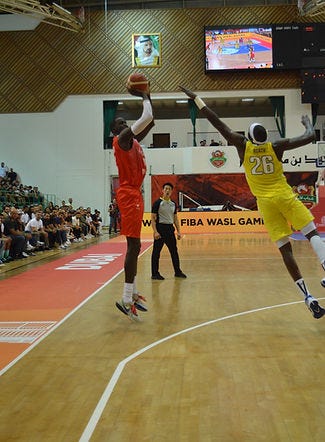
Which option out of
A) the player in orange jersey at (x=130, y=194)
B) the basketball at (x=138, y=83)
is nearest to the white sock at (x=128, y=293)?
the player in orange jersey at (x=130, y=194)

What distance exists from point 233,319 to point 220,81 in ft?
82.5

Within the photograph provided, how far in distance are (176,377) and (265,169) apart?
8.38ft

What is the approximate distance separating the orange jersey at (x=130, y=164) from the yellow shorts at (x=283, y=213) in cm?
132

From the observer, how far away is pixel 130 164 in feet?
17.0

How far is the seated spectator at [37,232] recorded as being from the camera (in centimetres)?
1468

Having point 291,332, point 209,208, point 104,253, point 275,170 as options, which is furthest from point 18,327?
point 209,208

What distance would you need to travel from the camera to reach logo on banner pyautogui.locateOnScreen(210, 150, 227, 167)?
27.7m

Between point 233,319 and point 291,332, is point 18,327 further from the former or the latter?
point 291,332

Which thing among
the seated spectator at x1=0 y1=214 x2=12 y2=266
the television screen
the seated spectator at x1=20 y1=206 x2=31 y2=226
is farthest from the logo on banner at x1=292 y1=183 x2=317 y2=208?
the seated spectator at x1=0 y1=214 x2=12 y2=266

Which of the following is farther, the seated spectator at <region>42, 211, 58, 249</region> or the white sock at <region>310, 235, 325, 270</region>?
the seated spectator at <region>42, 211, 58, 249</region>

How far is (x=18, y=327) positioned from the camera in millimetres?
5145

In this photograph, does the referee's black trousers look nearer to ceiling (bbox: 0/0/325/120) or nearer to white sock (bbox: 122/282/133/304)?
white sock (bbox: 122/282/133/304)

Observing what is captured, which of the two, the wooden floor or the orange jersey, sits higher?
the orange jersey

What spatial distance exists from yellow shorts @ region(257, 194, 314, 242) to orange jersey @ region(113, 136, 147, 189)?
4.33 feet
